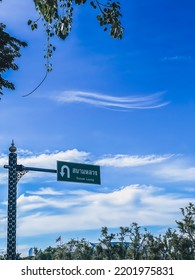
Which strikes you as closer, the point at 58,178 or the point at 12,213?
the point at 12,213

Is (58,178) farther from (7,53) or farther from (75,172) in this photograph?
(7,53)

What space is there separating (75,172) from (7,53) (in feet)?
16.3

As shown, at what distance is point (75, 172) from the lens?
15859 mm

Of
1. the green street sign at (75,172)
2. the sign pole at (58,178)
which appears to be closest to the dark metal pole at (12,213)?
the sign pole at (58,178)

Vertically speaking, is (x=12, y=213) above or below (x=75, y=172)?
below

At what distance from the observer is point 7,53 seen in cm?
1399

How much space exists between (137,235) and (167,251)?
4327mm

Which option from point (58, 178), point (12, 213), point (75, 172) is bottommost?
point (12, 213)

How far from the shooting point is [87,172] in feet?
52.5

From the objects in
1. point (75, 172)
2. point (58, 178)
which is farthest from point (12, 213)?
point (75, 172)

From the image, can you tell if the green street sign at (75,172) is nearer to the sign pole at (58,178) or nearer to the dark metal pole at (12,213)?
the sign pole at (58,178)
